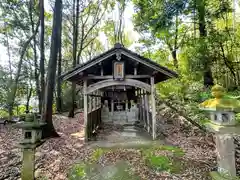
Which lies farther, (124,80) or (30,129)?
(124,80)

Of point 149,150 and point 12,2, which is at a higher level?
point 12,2

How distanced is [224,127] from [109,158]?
3.45 m

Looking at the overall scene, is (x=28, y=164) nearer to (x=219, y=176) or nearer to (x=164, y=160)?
(x=164, y=160)

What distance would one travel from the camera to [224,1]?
9266mm

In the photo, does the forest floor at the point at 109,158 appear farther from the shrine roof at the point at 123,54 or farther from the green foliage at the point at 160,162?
the shrine roof at the point at 123,54

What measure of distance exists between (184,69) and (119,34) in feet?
50.2

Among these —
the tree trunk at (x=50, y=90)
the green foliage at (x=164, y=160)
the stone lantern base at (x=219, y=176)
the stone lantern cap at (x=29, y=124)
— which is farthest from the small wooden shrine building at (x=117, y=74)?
the stone lantern base at (x=219, y=176)

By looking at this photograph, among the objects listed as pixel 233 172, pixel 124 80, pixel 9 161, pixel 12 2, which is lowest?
pixel 9 161

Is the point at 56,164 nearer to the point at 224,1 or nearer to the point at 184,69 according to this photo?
the point at 184,69

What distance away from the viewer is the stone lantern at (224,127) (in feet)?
10.9

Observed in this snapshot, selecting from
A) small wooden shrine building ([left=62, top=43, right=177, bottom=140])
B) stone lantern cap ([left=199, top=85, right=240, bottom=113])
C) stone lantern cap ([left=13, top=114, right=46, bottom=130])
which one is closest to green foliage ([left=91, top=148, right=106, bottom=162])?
small wooden shrine building ([left=62, top=43, right=177, bottom=140])

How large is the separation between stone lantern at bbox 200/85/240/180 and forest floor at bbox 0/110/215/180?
0.71 metres

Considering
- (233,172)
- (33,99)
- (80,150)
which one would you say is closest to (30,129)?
(80,150)

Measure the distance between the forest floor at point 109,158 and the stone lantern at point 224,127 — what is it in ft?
2.34
